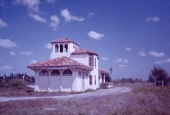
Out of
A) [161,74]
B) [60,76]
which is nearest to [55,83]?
[60,76]

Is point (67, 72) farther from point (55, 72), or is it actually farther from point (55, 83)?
point (55, 83)

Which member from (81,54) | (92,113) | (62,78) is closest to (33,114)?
(92,113)

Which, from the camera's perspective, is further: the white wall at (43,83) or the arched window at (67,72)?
the white wall at (43,83)

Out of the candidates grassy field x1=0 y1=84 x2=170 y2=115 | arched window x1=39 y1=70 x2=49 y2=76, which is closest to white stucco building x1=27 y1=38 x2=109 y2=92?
arched window x1=39 y1=70 x2=49 y2=76

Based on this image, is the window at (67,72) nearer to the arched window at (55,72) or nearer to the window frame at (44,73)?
the arched window at (55,72)

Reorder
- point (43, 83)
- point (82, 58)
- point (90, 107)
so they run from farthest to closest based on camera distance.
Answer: point (82, 58) → point (43, 83) → point (90, 107)

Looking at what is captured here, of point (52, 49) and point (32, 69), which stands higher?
point (52, 49)

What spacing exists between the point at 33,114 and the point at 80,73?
18.4 meters

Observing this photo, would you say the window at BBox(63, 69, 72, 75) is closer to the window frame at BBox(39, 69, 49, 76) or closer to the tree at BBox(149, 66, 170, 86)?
the window frame at BBox(39, 69, 49, 76)

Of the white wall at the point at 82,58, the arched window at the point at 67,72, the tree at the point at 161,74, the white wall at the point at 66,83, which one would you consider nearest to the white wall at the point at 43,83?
the white wall at the point at 66,83

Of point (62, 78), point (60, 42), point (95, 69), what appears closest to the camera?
point (62, 78)

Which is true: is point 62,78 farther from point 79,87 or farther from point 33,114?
point 33,114

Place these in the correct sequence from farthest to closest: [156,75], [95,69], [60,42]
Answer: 1. [156,75]
2. [95,69]
3. [60,42]

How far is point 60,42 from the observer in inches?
1271
